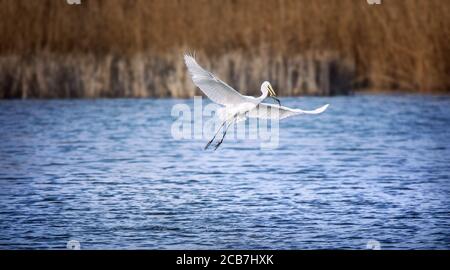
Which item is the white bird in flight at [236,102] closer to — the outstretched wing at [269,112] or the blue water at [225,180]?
the outstretched wing at [269,112]

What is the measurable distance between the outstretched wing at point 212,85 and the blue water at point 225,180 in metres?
1.07

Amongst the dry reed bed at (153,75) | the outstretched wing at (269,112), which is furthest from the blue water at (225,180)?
the outstretched wing at (269,112)

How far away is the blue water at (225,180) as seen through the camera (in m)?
9.59

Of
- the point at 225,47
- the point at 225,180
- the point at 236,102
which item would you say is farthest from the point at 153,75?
the point at 236,102

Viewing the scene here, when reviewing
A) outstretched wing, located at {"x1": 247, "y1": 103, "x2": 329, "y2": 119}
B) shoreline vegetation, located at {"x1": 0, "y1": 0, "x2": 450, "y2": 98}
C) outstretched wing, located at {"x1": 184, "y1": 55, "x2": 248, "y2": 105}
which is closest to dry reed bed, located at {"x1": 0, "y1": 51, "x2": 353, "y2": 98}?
shoreline vegetation, located at {"x1": 0, "y1": 0, "x2": 450, "y2": 98}

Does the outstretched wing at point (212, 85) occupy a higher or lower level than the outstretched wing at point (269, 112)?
higher

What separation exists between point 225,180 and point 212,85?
3.06 m

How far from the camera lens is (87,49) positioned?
18.3m

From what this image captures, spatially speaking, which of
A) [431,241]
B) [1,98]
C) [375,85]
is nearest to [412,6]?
[375,85]

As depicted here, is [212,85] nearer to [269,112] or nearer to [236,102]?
[236,102]

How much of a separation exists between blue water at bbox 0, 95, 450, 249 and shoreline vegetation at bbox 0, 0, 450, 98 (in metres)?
0.47

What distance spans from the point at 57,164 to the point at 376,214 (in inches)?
180
